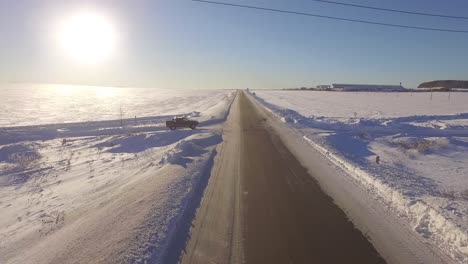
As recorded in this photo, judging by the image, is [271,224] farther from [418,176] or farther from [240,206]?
[418,176]

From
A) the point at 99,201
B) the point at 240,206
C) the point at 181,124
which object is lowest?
the point at 181,124

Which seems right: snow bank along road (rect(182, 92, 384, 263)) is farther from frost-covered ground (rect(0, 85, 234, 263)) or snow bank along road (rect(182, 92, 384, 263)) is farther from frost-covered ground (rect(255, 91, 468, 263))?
frost-covered ground (rect(255, 91, 468, 263))

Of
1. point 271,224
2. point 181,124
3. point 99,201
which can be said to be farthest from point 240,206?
point 181,124

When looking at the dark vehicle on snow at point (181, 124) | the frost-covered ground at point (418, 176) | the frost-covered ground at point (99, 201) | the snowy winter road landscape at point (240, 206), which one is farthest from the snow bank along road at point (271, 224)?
the dark vehicle on snow at point (181, 124)

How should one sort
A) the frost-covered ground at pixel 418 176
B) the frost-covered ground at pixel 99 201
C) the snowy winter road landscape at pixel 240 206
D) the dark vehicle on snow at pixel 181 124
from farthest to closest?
the dark vehicle on snow at pixel 181 124, the frost-covered ground at pixel 418 176, the frost-covered ground at pixel 99 201, the snowy winter road landscape at pixel 240 206

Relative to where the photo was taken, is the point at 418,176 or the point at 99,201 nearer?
the point at 99,201

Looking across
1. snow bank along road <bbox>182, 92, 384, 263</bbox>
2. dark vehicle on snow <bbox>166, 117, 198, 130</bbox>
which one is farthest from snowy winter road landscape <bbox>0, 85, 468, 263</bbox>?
dark vehicle on snow <bbox>166, 117, 198, 130</bbox>

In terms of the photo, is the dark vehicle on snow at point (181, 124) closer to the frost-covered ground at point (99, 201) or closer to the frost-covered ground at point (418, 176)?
the frost-covered ground at point (99, 201)

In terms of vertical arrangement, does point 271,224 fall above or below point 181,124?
above

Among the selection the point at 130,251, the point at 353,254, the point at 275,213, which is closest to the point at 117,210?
the point at 130,251

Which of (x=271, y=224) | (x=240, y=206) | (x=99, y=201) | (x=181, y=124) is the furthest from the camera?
(x=181, y=124)
